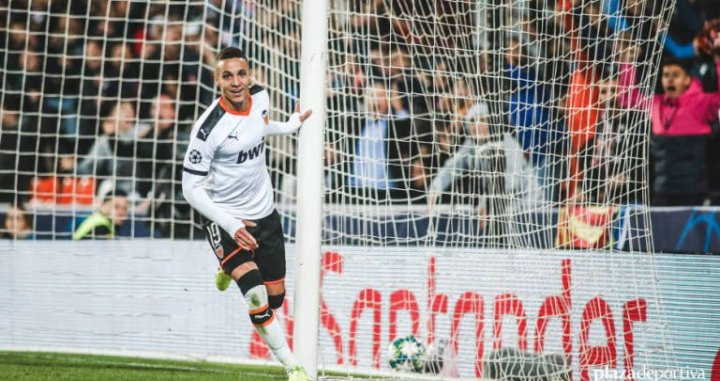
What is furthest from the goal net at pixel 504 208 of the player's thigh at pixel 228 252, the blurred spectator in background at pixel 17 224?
the blurred spectator in background at pixel 17 224

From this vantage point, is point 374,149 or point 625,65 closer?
point 625,65

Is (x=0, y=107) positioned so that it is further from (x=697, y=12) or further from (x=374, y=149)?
(x=697, y=12)

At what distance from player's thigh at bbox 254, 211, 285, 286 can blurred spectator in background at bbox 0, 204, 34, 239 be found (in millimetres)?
4452

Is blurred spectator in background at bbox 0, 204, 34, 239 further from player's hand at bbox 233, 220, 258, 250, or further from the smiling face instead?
the smiling face

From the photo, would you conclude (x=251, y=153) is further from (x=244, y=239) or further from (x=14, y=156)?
(x=14, y=156)

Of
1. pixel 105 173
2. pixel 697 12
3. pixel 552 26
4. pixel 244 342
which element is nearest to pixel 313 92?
pixel 552 26

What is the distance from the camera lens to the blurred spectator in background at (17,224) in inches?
465

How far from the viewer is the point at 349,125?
35.6 feet

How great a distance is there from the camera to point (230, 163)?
7906 mm

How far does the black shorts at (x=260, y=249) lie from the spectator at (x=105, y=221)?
366 cm

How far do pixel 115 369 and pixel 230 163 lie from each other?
7.65 feet

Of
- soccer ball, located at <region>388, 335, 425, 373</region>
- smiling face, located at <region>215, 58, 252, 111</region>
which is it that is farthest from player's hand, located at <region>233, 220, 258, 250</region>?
soccer ball, located at <region>388, 335, 425, 373</region>

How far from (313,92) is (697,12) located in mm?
4589

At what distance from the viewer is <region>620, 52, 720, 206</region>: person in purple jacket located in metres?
10.1
